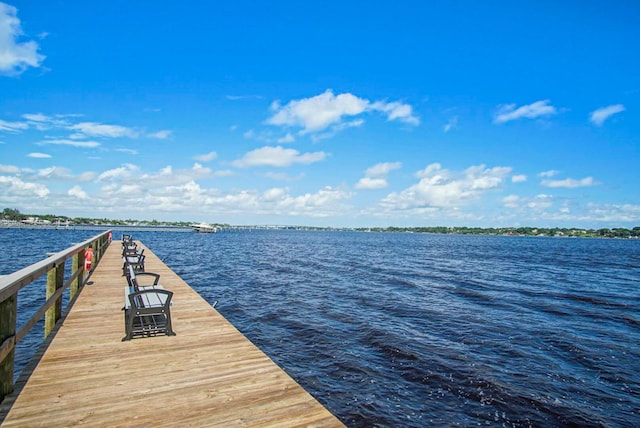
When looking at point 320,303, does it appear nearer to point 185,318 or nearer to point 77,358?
point 185,318

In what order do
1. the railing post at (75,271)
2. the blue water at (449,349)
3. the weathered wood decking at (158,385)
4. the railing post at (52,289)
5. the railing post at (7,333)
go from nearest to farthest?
the railing post at (7,333) < the weathered wood decking at (158,385) < the railing post at (52,289) < the blue water at (449,349) < the railing post at (75,271)

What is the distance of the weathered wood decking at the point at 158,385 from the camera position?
3.48 meters

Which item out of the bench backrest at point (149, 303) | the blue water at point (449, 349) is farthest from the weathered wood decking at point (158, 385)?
the blue water at point (449, 349)

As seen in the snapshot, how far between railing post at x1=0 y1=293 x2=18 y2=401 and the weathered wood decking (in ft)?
0.56

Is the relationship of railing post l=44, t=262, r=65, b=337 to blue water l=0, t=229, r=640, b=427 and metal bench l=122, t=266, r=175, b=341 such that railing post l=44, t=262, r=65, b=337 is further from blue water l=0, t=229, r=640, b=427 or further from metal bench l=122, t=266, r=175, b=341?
blue water l=0, t=229, r=640, b=427

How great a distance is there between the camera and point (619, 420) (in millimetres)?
6500

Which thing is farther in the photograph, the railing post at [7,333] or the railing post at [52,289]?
the railing post at [52,289]

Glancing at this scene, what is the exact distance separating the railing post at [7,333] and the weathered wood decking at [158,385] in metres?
0.17

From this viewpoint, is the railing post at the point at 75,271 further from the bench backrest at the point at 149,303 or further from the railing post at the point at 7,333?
the railing post at the point at 7,333

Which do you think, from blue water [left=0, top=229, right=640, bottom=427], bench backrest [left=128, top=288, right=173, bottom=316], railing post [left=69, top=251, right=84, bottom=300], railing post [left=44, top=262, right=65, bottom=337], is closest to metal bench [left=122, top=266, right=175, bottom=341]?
bench backrest [left=128, top=288, right=173, bottom=316]

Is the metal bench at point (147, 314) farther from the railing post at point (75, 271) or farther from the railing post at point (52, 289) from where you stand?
the railing post at point (75, 271)

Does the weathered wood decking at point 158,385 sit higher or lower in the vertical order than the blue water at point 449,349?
higher

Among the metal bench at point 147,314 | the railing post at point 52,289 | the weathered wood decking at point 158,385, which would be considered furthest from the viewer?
the railing post at point 52,289

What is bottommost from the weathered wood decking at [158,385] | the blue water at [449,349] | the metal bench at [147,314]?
the blue water at [449,349]
